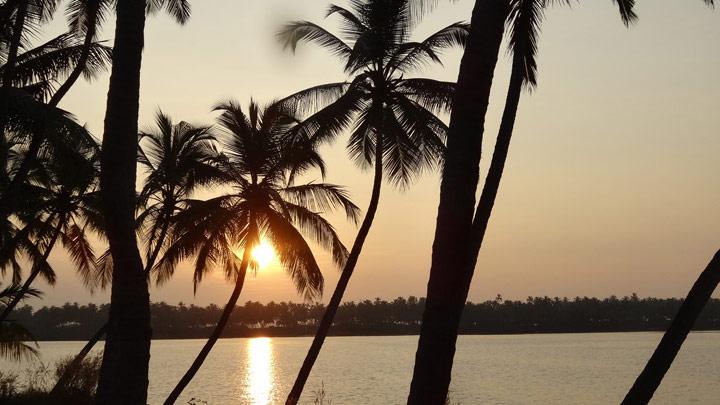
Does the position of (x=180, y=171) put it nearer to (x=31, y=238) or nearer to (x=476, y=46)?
(x=31, y=238)

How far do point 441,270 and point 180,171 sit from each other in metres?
18.1

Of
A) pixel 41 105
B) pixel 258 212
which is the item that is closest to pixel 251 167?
pixel 258 212

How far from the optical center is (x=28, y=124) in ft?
48.4

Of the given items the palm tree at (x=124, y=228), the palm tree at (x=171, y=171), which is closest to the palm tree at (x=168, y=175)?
the palm tree at (x=171, y=171)

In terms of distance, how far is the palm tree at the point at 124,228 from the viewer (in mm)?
9406

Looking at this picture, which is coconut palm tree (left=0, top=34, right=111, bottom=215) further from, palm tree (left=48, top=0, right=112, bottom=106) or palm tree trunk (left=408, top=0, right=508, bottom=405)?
palm tree trunk (left=408, top=0, right=508, bottom=405)

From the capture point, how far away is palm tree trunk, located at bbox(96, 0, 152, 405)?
9406 millimetres

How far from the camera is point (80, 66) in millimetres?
17859

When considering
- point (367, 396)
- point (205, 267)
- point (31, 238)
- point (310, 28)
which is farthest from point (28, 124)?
point (367, 396)

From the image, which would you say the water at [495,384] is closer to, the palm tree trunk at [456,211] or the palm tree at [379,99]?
the palm tree at [379,99]

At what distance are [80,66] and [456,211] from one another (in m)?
12.7

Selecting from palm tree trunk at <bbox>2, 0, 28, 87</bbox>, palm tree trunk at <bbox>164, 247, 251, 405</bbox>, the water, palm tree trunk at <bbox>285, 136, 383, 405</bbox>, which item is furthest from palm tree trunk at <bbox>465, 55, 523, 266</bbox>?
the water

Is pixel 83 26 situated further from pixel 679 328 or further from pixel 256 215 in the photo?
pixel 679 328

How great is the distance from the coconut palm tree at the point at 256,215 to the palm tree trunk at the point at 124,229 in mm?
12896
